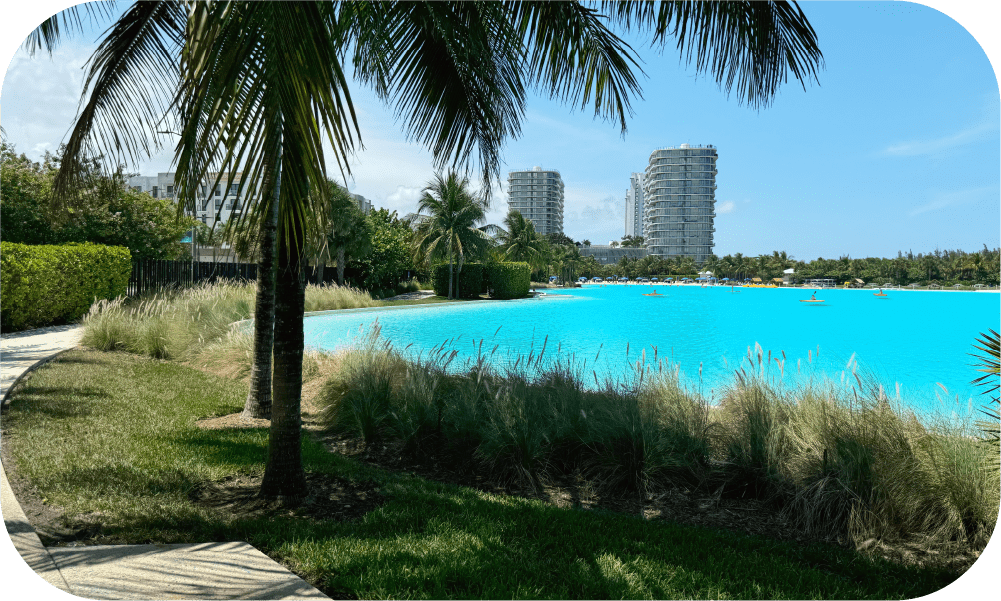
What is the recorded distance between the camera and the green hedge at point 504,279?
103 ft

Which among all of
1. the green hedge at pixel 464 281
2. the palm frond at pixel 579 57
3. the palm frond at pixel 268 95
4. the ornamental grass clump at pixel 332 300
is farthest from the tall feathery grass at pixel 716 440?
the green hedge at pixel 464 281

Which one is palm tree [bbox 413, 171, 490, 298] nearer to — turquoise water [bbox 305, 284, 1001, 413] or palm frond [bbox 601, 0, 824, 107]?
turquoise water [bbox 305, 284, 1001, 413]

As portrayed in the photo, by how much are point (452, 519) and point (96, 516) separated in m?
2.03

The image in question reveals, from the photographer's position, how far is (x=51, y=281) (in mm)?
10742

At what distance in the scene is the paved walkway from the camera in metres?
2.32

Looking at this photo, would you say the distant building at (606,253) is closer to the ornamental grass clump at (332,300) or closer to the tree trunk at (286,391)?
the ornamental grass clump at (332,300)

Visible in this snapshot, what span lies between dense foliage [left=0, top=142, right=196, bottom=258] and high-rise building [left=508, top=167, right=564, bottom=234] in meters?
7.78

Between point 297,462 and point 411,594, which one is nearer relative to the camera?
point 411,594

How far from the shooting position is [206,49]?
6.16 feet

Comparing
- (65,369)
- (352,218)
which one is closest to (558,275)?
(352,218)

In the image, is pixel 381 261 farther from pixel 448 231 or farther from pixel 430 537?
pixel 430 537

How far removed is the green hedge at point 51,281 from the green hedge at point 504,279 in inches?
769

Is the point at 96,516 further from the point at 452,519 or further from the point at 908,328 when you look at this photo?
the point at 908,328

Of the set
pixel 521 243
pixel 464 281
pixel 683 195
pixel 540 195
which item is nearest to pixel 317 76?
pixel 683 195
